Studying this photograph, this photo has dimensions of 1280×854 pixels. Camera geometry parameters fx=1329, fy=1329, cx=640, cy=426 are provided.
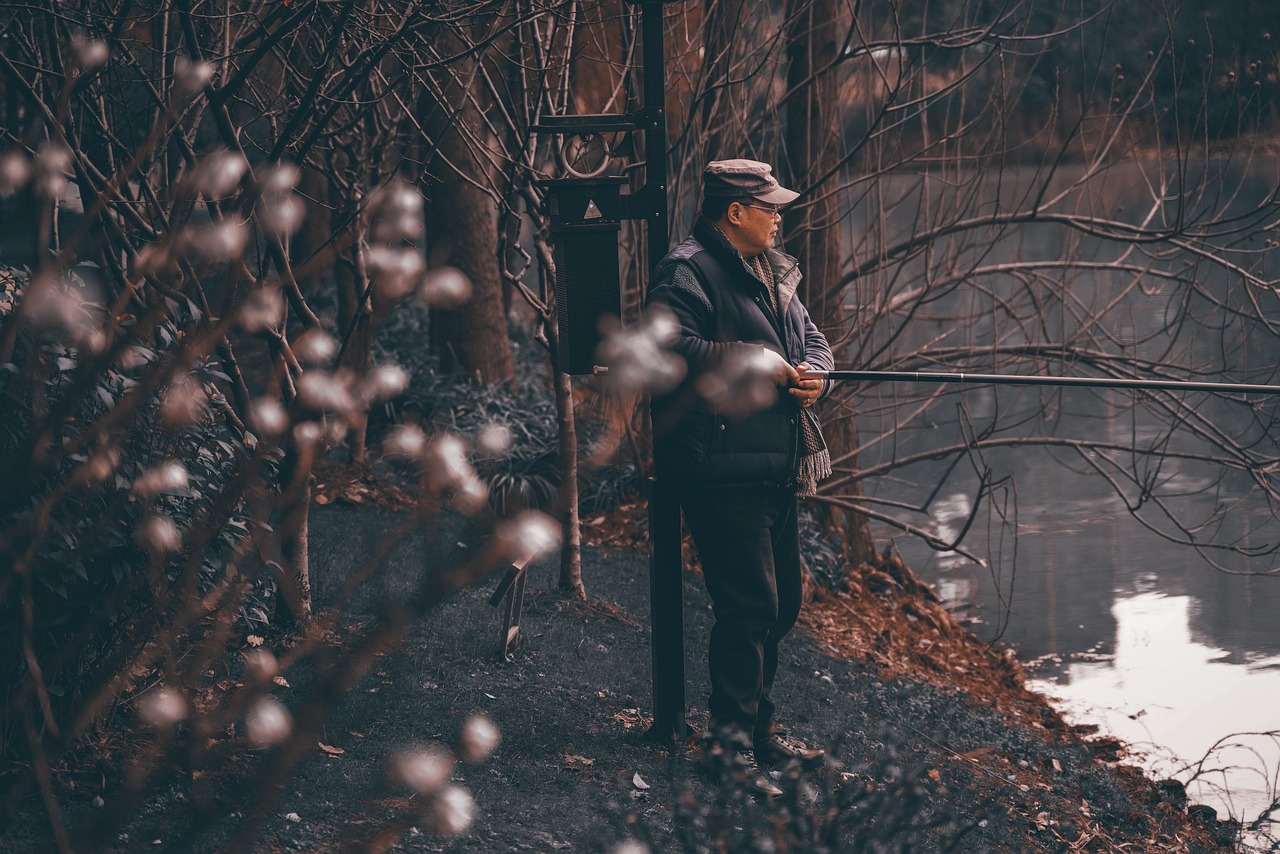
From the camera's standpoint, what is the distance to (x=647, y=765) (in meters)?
4.66

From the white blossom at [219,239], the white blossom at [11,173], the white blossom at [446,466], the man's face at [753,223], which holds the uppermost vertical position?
the white blossom at [11,173]

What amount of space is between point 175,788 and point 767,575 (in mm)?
1951

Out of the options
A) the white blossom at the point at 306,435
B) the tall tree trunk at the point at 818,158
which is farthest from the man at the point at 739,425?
the tall tree trunk at the point at 818,158

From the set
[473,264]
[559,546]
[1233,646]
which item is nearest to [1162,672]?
[1233,646]

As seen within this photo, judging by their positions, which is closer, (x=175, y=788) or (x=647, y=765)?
(x=175, y=788)

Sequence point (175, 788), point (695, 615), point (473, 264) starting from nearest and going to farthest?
1. point (175, 788)
2. point (695, 615)
3. point (473, 264)

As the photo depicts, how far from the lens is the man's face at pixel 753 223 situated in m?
4.41

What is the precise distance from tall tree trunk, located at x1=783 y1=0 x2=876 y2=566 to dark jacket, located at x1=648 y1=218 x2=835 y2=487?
314cm

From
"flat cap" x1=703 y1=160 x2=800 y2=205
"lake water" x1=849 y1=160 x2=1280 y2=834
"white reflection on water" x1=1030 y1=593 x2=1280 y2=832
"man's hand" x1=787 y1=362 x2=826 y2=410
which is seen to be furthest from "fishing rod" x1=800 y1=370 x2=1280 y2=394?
"white reflection on water" x1=1030 y1=593 x2=1280 y2=832

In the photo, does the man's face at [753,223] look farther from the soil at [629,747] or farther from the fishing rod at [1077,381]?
the soil at [629,747]

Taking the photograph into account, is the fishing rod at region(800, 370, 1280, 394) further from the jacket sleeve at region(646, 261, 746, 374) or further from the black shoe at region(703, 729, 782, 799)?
the black shoe at region(703, 729, 782, 799)

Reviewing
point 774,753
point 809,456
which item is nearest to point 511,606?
point 774,753

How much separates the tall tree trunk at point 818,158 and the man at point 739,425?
306cm

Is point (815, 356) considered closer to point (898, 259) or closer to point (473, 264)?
point (898, 259)
